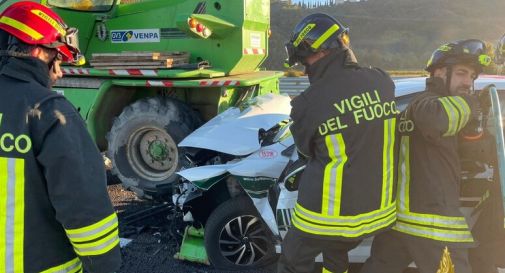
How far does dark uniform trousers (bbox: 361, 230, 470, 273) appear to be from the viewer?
2.33m

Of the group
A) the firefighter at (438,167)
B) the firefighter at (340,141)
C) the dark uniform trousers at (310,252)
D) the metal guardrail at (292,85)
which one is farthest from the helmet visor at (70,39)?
the metal guardrail at (292,85)

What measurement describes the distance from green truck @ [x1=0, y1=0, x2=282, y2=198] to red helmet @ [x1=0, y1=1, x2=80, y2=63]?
10.8 feet

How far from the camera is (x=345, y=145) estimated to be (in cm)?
228

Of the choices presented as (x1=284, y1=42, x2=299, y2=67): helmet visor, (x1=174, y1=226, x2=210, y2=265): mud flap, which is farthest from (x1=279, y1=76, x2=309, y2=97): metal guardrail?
(x1=284, y1=42, x2=299, y2=67): helmet visor

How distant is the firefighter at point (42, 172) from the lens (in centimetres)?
162

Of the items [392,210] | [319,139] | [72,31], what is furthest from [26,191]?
[392,210]

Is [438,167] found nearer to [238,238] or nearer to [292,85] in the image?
[238,238]

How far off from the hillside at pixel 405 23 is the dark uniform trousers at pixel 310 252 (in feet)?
100

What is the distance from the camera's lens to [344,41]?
240cm

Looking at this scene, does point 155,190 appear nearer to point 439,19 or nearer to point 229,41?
point 229,41

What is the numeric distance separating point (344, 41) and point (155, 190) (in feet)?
11.4

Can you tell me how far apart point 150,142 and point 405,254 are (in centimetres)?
365

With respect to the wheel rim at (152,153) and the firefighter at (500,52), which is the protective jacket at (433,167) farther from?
the wheel rim at (152,153)

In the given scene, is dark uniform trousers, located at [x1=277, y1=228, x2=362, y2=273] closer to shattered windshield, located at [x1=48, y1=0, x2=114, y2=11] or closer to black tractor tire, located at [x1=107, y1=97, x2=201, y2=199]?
black tractor tire, located at [x1=107, y1=97, x2=201, y2=199]
